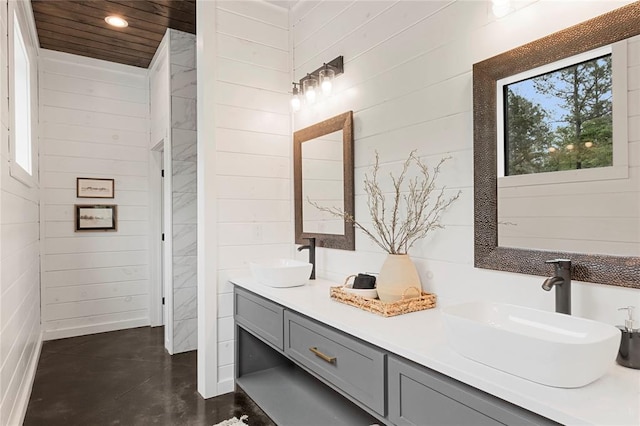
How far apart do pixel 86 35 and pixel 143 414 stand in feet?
11.2

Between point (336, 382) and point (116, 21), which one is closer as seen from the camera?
point (336, 382)

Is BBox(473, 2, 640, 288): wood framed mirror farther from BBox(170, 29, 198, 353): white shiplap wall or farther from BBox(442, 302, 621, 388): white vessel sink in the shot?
BBox(170, 29, 198, 353): white shiplap wall

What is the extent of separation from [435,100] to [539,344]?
1.25 metres

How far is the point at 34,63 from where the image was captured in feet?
12.0

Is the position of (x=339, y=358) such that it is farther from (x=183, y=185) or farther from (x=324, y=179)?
(x=183, y=185)

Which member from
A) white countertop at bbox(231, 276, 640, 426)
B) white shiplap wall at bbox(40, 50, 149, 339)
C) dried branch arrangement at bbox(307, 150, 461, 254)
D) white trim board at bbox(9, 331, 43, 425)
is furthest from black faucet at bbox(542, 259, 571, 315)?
white shiplap wall at bbox(40, 50, 149, 339)

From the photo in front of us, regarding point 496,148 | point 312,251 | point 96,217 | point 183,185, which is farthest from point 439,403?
point 96,217

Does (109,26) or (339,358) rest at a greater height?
(109,26)

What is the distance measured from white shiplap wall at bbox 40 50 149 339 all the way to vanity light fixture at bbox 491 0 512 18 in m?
4.08

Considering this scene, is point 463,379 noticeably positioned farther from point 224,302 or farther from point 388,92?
point 224,302

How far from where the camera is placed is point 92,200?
4258 millimetres

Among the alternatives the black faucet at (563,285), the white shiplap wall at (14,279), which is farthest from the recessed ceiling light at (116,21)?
the black faucet at (563,285)

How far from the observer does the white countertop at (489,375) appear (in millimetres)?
848

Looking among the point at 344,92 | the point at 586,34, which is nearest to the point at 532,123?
the point at 586,34
